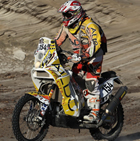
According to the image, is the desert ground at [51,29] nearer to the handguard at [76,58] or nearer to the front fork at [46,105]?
the front fork at [46,105]

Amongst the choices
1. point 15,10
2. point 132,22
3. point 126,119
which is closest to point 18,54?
point 15,10

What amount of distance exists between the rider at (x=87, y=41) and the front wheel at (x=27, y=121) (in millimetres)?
820

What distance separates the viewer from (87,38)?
5.14 meters

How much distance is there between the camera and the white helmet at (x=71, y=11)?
4.87m

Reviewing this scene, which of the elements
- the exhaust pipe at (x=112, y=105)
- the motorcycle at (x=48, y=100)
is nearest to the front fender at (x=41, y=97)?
the motorcycle at (x=48, y=100)

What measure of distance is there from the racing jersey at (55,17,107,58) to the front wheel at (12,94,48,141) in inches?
41.9

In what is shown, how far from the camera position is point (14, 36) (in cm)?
1302

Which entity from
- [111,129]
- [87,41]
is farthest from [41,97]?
[111,129]

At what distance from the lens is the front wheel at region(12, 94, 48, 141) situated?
433cm

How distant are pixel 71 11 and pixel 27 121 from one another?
6.02 ft

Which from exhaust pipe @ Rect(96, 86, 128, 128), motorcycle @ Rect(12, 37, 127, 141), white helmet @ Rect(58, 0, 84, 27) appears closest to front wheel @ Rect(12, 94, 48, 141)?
motorcycle @ Rect(12, 37, 127, 141)

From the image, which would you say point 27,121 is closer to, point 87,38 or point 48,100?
point 48,100

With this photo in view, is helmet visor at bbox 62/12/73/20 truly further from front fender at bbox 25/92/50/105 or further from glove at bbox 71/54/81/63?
front fender at bbox 25/92/50/105

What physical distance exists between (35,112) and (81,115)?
0.85 metres
